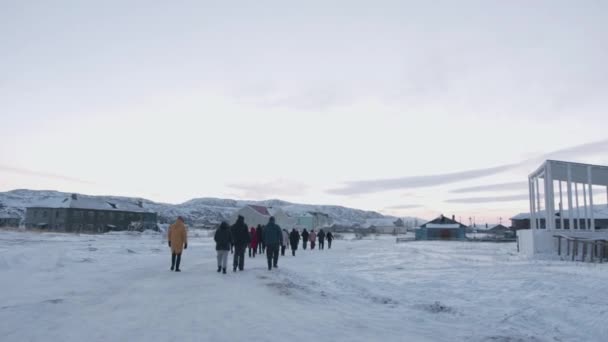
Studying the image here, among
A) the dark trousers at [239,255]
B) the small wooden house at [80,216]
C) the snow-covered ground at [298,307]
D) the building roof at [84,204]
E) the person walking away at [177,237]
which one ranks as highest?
the building roof at [84,204]

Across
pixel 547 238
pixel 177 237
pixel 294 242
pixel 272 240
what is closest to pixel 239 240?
pixel 272 240

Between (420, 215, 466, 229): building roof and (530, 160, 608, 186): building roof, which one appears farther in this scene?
(420, 215, 466, 229): building roof

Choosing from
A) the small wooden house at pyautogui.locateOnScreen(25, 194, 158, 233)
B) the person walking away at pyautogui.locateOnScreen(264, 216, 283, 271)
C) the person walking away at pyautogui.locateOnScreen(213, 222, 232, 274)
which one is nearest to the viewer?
the person walking away at pyautogui.locateOnScreen(213, 222, 232, 274)

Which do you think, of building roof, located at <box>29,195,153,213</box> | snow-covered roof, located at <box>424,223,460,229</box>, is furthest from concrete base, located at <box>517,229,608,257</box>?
building roof, located at <box>29,195,153,213</box>

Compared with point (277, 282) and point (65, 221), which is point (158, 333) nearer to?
point (277, 282)

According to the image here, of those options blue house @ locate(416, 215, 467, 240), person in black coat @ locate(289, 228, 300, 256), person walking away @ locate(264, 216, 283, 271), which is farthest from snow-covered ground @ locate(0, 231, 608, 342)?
blue house @ locate(416, 215, 467, 240)

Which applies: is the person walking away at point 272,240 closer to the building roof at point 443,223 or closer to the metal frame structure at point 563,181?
the metal frame structure at point 563,181

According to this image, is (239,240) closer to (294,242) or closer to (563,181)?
(294,242)

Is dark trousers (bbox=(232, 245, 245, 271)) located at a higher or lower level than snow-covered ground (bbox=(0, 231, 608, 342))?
higher

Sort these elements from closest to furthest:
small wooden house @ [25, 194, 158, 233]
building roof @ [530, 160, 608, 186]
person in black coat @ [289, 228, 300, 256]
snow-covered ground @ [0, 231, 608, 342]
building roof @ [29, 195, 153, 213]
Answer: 1. snow-covered ground @ [0, 231, 608, 342]
2. building roof @ [530, 160, 608, 186]
3. person in black coat @ [289, 228, 300, 256]
4. small wooden house @ [25, 194, 158, 233]
5. building roof @ [29, 195, 153, 213]

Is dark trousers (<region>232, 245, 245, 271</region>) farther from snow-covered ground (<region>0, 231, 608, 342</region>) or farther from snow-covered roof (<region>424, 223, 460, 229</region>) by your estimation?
snow-covered roof (<region>424, 223, 460, 229</region>)

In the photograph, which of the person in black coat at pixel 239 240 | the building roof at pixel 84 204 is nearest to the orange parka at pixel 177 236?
the person in black coat at pixel 239 240

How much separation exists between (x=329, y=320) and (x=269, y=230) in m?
7.88

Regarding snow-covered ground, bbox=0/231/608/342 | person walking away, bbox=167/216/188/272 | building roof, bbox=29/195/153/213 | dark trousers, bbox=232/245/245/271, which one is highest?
building roof, bbox=29/195/153/213
